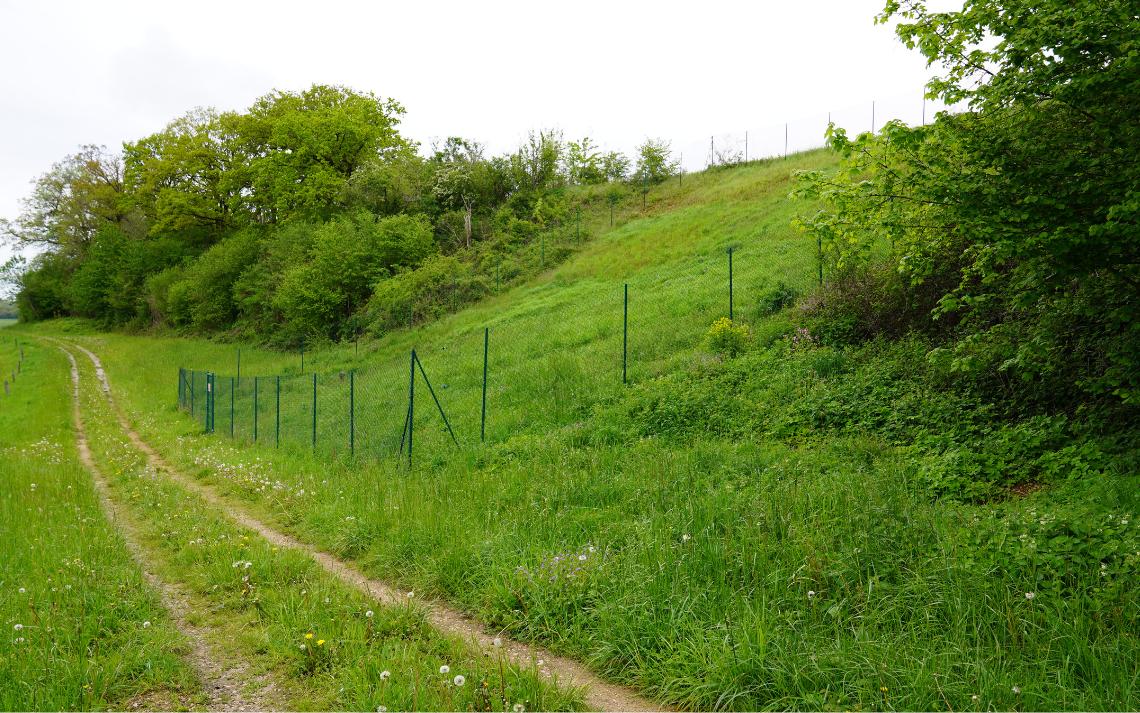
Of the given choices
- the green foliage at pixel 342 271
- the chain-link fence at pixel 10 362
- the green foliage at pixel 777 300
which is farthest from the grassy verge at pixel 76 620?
the chain-link fence at pixel 10 362

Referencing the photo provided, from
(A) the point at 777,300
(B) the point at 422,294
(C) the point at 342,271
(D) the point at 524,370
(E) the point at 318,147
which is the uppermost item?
(E) the point at 318,147

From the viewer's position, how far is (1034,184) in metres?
6.45

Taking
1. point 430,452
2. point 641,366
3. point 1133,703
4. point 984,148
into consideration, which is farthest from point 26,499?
point 984,148

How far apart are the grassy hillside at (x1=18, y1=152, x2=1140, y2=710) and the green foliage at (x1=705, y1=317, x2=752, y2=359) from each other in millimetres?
249

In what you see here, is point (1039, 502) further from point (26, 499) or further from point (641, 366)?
point (26, 499)

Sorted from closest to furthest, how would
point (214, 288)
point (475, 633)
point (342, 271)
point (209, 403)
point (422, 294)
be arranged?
point (475, 633) < point (209, 403) < point (422, 294) < point (342, 271) < point (214, 288)

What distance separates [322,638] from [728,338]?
9.54 meters

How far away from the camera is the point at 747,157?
39.1 m

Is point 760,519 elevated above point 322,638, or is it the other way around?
point 760,519

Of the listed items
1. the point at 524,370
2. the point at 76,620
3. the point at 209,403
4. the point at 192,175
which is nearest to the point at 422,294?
the point at 209,403

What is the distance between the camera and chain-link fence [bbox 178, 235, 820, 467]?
1238 centimetres

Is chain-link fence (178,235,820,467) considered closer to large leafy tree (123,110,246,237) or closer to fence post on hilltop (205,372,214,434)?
fence post on hilltop (205,372,214,434)

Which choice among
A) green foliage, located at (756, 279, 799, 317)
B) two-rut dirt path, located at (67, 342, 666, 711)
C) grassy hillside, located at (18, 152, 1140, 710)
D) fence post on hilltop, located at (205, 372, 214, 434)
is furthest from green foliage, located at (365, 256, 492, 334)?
two-rut dirt path, located at (67, 342, 666, 711)

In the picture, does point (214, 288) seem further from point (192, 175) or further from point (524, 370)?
point (524, 370)
